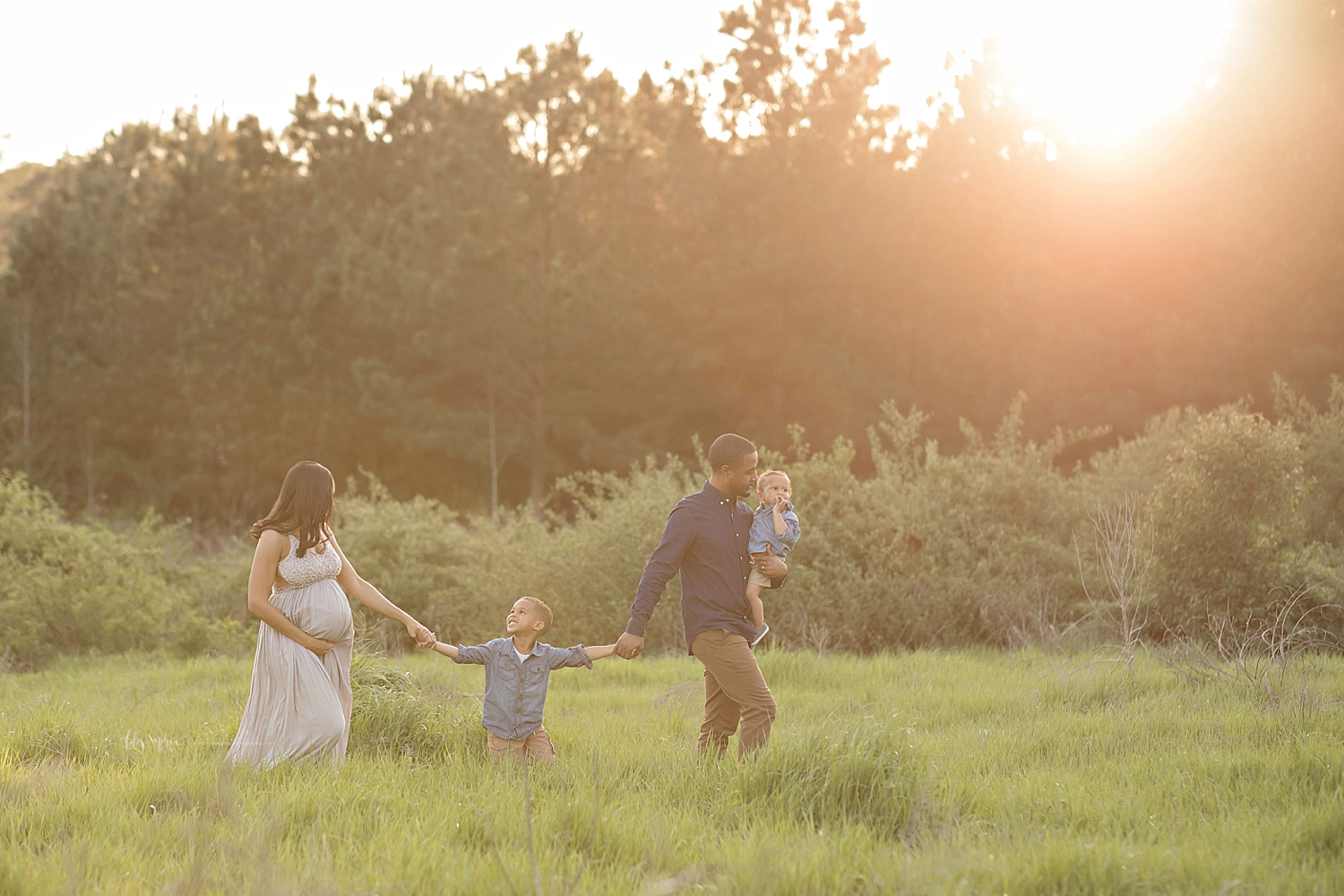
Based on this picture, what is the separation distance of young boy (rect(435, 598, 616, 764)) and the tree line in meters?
26.6

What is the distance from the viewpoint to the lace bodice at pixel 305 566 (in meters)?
6.60

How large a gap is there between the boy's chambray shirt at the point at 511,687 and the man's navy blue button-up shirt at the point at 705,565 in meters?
0.61

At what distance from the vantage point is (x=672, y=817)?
5.21m

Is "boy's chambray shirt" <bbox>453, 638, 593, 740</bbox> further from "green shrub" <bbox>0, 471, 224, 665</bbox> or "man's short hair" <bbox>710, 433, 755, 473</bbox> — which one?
"green shrub" <bbox>0, 471, 224, 665</bbox>

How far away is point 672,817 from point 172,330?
46005 mm

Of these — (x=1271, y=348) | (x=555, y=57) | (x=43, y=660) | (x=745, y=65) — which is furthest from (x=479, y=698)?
(x=555, y=57)

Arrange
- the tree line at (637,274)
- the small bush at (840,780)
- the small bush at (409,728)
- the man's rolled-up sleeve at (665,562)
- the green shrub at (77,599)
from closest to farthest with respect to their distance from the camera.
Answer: the small bush at (840,780), the man's rolled-up sleeve at (665,562), the small bush at (409,728), the green shrub at (77,599), the tree line at (637,274)

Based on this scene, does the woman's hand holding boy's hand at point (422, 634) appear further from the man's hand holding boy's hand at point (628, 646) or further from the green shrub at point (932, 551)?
the green shrub at point (932, 551)

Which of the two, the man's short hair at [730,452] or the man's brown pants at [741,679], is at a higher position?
the man's short hair at [730,452]

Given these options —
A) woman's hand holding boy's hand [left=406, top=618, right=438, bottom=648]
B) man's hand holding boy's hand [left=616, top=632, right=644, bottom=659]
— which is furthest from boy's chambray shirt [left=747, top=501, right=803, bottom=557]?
woman's hand holding boy's hand [left=406, top=618, right=438, bottom=648]

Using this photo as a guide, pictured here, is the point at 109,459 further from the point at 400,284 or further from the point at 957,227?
the point at 957,227

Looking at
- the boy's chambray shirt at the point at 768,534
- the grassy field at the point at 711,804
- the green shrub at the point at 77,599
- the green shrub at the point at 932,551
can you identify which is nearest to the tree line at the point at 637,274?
the green shrub at the point at 932,551

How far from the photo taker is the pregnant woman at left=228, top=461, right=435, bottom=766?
253 inches

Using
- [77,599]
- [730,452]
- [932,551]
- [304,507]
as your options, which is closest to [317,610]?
[304,507]
